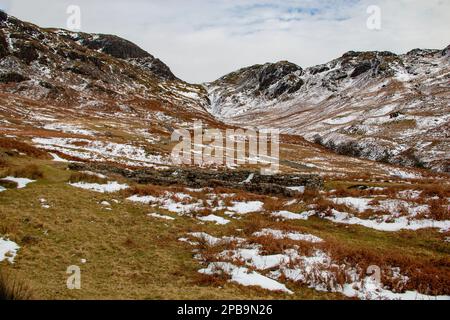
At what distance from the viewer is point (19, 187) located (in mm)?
25500

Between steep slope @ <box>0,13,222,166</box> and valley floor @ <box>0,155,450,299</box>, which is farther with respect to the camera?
steep slope @ <box>0,13,222,166</box>

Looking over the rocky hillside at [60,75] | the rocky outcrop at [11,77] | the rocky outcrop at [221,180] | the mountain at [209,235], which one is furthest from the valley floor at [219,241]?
the rocky outcrop at [11,77]

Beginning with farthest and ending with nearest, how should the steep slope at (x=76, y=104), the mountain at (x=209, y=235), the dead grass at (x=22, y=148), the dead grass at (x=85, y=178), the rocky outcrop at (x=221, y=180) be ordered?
the steep slope at (x=76, y=104) → the dead grass at (x=22, y=148) → the rocky outcrop at (x=221, y=180) → the dead grass at (x=85, y=178) → the mountain at (x=209, y=235)

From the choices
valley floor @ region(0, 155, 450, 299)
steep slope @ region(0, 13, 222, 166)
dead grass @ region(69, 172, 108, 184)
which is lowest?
valley floor @ region(0, 155, 450, 299)

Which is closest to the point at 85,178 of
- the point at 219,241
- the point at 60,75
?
the point at 219,241

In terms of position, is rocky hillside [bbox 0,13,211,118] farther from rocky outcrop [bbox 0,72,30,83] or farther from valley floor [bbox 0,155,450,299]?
valley floor [bbox 0,155,450,299]

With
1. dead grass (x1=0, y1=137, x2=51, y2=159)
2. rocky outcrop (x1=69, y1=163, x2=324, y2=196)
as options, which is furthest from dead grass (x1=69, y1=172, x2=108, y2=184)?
dead grass (x1=0, y1=137, x2=51, y2=159)

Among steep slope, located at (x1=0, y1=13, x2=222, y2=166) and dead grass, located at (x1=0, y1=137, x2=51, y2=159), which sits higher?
steep slope, located at (x1=0, y1=13, x2=222, y2=166)

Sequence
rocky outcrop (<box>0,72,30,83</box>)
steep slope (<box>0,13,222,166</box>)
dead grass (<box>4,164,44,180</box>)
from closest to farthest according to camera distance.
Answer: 1. dead grass (<box>4,164,44,180</box>)
2. steep slope (<box>0,13,222,166</box>)
3. rocky outcrop (<box>0,72,30,83</box>)

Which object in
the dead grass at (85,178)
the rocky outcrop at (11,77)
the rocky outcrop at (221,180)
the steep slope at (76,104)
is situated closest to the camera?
the dead grass at (85,178)

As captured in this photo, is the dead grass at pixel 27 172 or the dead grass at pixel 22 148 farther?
the dead grass at pixel 22 148

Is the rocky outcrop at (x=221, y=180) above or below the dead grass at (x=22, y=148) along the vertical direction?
below

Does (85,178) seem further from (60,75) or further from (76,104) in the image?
(60,75)

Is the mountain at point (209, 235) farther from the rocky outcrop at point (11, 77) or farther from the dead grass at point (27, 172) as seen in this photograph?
the rocky outcrop at point (11, 77)
